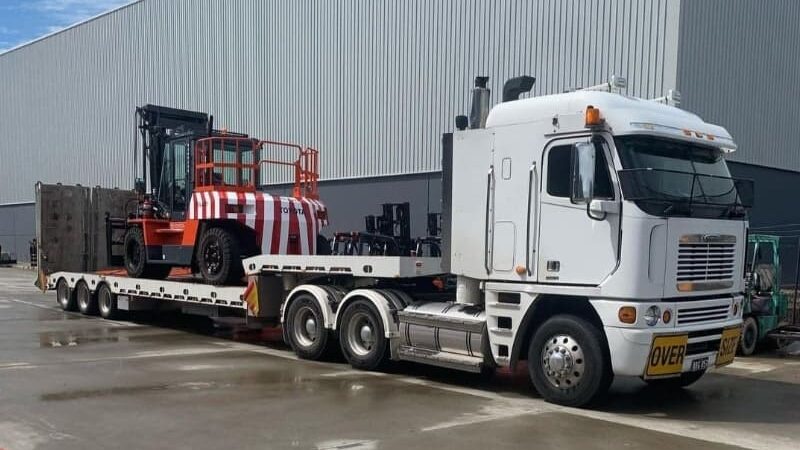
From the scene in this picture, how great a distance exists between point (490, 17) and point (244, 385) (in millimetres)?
14730

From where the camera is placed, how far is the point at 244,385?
875 centimetres

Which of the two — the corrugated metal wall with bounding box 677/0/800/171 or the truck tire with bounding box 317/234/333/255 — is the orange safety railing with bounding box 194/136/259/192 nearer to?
the truck tire with bounding box 317/234/333/255

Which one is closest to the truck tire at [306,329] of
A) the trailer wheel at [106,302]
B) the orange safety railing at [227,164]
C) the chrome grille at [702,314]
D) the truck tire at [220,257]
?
the truck tire at [220,257]

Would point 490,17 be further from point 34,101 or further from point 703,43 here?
point 34,101

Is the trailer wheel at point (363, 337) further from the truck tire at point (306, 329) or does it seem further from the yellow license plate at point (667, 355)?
the yellow license plate at point (667, 355)

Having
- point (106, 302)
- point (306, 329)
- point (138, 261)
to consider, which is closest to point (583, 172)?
point (306, 329)

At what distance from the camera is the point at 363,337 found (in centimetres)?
1005

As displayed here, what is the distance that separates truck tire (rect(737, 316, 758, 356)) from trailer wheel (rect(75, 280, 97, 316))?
42.9ft

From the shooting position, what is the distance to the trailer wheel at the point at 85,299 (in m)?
16.4

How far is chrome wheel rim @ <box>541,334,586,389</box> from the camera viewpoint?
7.73 metres

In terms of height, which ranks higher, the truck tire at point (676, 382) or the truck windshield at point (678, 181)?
the truck windshield at point (678, 181)

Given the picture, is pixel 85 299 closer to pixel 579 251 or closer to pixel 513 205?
pixel 513 205

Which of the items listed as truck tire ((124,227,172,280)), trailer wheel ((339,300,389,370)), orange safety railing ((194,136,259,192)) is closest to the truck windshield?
trailer wheel ((339,300,389,370))

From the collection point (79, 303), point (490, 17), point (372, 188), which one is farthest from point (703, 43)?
point (79, 303)
